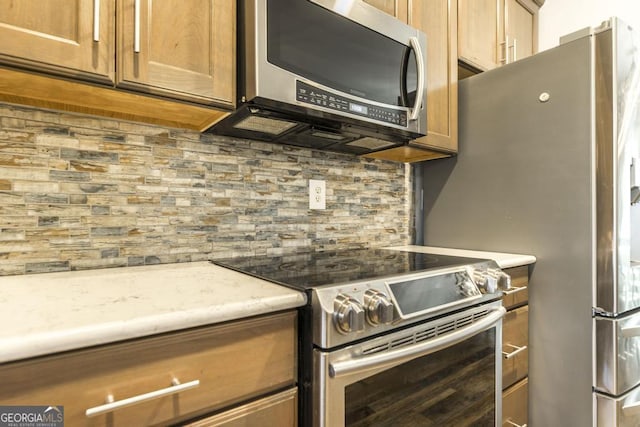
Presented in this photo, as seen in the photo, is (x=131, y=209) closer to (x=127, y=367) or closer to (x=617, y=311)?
(x=127, y=367)

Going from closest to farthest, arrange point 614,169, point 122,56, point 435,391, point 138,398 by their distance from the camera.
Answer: point 138,398
point 122,56
point 435,391
point 614,169

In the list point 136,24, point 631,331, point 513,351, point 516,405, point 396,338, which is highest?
point 136,24

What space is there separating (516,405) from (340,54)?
147 cm

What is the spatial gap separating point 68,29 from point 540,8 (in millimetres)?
2555

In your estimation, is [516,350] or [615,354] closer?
[615,354]

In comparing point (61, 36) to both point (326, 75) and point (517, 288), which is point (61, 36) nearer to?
point (326, 75)

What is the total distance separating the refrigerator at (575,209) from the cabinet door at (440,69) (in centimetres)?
16

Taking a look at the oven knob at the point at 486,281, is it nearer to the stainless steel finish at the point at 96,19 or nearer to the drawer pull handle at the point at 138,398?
the drawer pull handle at the point at 138,398

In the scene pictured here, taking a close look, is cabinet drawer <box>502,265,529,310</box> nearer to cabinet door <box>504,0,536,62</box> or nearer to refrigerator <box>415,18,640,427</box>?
refrigerator <box>415,18,640,427</box>

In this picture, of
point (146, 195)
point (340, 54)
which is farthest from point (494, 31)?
point (146, 195)

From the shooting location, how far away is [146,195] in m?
1.12

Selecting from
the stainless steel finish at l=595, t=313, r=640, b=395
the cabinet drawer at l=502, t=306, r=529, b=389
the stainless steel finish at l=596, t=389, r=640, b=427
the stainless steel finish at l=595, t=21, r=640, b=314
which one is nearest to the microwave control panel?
the stainless steel finish at l=595, t=21, r=640, b=314

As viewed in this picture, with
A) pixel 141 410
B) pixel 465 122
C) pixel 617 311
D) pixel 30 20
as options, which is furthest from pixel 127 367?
pixel 465 122

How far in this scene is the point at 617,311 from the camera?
1.21 m
